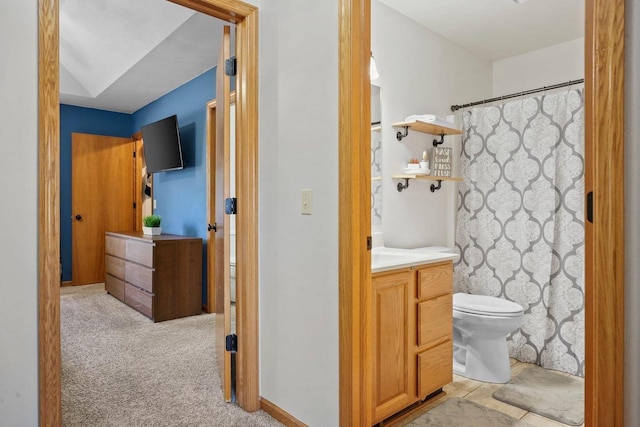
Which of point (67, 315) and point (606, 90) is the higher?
point (606, 90)

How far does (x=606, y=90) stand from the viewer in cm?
95

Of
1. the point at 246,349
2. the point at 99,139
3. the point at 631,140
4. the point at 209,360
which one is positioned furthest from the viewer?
the point at 99,139

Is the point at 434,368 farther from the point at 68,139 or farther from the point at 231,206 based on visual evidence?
the point at 68,139

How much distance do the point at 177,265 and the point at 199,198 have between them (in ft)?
2.70

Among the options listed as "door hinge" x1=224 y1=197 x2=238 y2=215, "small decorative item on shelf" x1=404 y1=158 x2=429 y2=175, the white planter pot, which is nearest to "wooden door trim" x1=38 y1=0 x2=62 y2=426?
"door hinge" x1=224 y1=197 x2=238 y2=215

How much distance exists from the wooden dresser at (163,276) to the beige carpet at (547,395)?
9.30ft

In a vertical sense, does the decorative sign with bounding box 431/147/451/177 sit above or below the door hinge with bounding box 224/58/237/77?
below

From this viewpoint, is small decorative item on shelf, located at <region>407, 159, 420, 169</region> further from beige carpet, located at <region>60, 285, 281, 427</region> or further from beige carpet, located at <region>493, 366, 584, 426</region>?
beige carpet, located at <region>60, 285, 281, 427</region>

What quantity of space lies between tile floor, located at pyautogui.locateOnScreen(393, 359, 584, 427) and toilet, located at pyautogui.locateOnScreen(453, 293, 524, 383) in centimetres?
7

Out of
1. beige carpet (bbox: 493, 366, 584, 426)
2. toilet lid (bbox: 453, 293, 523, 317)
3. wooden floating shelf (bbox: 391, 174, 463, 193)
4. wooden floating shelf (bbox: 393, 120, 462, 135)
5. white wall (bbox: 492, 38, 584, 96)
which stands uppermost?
white wall (bbox: 492, 38, 584, 96)

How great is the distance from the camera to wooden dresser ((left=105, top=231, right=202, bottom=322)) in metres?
3.76

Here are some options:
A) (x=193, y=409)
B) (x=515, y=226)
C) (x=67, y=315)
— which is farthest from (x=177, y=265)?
(x=515, y=226)

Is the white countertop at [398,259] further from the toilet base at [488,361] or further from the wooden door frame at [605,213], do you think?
the wooden door frame at [605,213]

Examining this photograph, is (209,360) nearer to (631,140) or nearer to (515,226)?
(515,226)
